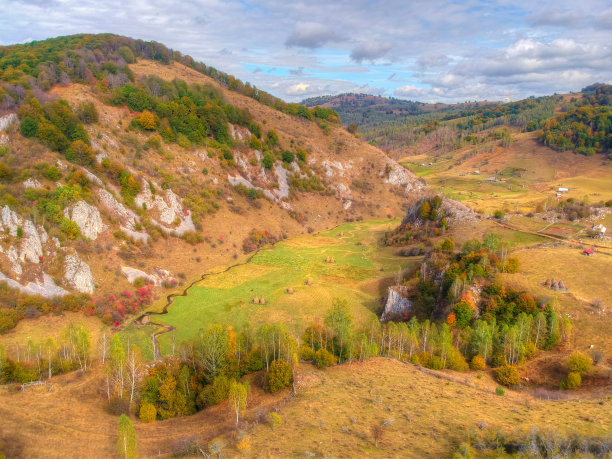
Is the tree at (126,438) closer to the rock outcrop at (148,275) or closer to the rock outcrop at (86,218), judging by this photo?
the rock outcrop at (148,275)

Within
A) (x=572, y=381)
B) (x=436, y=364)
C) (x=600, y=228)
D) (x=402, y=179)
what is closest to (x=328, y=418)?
(x=436, y=364)

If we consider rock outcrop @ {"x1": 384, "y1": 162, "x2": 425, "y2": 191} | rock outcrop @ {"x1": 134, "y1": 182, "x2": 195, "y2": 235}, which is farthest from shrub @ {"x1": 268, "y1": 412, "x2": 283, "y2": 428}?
rock outcrop @ {"x1": 384, "y1": 162, "x2": 425, "y2": 191}

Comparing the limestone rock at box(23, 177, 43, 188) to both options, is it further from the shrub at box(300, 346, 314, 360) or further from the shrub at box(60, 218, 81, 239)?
the shrub at box(300, 346, 314, 360)

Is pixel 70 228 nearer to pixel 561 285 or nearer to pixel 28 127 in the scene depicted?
pixel 28 127

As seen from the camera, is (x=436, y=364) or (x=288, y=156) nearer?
(x=436, y=364)

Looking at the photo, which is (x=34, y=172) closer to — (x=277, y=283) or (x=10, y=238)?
(x=10, y=238)

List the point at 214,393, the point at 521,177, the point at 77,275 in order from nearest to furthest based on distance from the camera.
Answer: the point at 214,393, the point at 77,275, the point at 521,177
